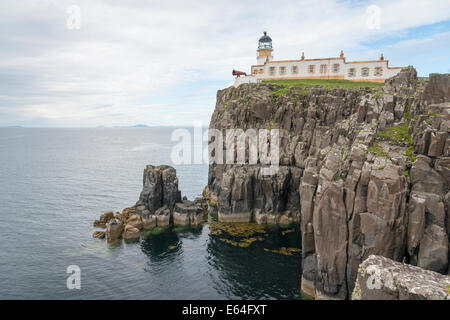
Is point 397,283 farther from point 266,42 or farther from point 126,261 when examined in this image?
point 266,42

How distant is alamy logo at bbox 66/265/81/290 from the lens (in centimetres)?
3544

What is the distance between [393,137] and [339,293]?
649 inches

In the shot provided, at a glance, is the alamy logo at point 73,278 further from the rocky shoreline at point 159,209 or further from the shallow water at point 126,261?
the rocky shoreline at point 159,209

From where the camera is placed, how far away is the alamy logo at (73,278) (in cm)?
3544

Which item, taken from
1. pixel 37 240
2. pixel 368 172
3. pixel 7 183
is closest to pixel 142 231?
pixel 37 240

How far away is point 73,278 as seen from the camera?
36812 millimetres

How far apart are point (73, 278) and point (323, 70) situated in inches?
2812


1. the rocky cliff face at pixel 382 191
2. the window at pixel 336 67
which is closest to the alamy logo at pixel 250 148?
the rocky cliff face at pixel 382 191

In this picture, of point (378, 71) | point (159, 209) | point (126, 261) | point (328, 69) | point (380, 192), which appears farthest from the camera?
point (328, 69)

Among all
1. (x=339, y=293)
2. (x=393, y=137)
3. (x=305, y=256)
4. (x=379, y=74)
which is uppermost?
(x=379, y=74)

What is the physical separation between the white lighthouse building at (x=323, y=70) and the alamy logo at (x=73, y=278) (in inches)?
2427

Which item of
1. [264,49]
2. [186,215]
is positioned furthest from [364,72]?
[186,215]
